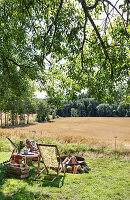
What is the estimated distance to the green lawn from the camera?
472 centimetres

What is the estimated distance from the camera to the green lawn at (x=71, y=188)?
4723 millimetres

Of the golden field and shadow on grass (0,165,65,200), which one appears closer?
shadow on grass (0,165,65,200)

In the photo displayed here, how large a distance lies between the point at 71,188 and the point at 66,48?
443 cm

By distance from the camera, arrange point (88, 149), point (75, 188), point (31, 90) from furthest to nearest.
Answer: point (88, 149)
point (31, 90)
point (75, 188)

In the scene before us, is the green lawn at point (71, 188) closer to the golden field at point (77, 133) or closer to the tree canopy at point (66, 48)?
the tree canopy at point (66, 48)

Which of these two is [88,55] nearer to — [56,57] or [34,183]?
[56,57]

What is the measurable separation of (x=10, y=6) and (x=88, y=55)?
133 inches

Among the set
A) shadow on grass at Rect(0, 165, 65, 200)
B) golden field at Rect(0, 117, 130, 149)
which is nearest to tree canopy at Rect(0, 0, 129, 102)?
shadow on grass at Rect(0, 165, 65, 200)

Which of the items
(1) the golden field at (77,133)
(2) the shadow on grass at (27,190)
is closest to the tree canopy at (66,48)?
(2) the shadow on grass at (27,190)

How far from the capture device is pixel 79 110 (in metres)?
92.0

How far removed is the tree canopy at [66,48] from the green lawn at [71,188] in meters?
2.79

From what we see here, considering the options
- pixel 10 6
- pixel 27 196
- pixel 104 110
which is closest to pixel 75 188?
pixel 27 196

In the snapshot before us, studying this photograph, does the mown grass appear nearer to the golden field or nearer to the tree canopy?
the tree canopy

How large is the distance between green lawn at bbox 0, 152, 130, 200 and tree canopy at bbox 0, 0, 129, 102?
279 centimetres
